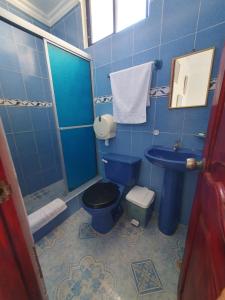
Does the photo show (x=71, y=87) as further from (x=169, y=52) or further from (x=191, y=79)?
(x=191, y=79)

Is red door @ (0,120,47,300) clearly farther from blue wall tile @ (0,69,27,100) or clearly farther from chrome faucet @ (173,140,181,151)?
blue wall tile @ (0,69,27,100)

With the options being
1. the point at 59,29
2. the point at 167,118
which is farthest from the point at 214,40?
the point at 59,29

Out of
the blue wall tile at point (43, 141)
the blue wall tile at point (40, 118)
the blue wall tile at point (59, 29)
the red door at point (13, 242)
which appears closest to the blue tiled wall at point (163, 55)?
the blue wall tile at point (59, 29)

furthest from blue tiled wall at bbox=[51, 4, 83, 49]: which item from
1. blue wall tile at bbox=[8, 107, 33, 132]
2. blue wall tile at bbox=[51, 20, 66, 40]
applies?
blue wall tile at bbox=[8, 107, 33, 132]

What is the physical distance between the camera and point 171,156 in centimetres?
134

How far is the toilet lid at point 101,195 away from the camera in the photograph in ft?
4.17

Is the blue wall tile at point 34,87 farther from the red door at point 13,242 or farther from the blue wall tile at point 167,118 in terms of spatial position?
the red door at point 13,242

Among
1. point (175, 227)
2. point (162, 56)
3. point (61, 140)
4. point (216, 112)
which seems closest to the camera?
point (216, 112)

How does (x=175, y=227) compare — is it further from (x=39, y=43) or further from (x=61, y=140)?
(x=39, y=43)

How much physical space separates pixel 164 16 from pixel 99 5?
1.07m

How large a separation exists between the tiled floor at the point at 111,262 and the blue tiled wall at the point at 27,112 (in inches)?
37.9

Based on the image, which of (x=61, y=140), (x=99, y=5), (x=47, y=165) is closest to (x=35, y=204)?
(x=47, y=165)

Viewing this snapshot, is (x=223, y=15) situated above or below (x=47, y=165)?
above

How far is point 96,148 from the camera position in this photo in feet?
6.88
